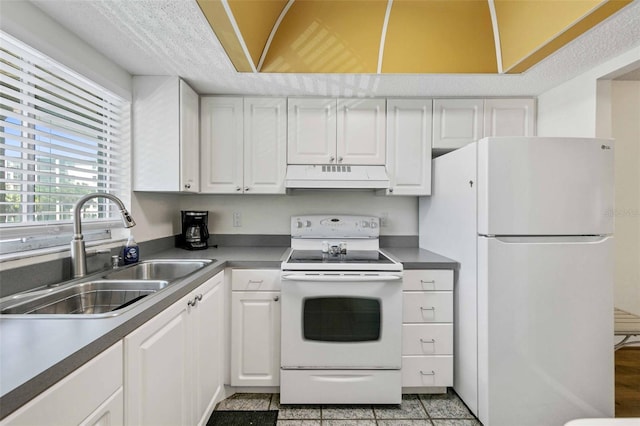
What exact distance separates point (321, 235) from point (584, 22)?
1.96 meters

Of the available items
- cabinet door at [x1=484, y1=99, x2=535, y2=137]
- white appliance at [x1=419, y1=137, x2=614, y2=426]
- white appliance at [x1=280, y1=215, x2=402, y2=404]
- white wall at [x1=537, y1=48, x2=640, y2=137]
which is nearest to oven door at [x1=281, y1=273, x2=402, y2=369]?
white appliance at [x1=280, y1=215, x2=402, y2=404]

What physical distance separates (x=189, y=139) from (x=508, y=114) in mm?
2388

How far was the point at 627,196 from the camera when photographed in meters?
2.51

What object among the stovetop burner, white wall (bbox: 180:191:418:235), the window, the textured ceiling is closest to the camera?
the window

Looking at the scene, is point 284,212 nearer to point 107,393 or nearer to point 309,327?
point 309,327

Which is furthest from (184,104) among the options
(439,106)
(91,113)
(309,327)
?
(439,106)

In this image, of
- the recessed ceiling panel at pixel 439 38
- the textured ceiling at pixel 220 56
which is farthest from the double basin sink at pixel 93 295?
the recessed ceiling panel at pixel 439 38

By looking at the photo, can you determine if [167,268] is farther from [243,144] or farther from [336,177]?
[336,177]

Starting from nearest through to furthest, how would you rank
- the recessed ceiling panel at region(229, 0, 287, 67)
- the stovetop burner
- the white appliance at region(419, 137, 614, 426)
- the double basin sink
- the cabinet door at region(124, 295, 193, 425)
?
1. the cabinet door at region(124, 295, 193, 425)
2. the double basin sink
3. the recessed ceiling panel at region(229, 0, 287, 67)
4. the white appliance at region(419, 137, 614, 426)
5. the stovetop burner

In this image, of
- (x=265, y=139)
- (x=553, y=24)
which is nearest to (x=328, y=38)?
(x=265, y=139)

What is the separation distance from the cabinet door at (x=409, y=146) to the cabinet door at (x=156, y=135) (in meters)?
1.52

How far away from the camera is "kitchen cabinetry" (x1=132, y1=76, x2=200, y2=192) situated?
2004mm

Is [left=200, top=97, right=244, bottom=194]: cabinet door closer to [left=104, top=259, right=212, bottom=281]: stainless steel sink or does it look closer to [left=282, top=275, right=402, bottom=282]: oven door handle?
[left=104, top=259, right=212, bottom=281]: stainless steel sink

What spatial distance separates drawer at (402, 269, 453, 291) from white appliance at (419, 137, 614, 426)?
0.31m
